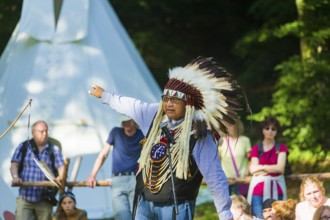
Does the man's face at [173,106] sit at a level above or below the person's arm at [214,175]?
above

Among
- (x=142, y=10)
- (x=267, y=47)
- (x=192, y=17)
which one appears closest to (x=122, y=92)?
(x=267, y=47)

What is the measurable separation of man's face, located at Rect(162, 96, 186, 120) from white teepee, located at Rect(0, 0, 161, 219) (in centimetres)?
588

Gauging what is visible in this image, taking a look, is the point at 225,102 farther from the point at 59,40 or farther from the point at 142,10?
the point at 142,10

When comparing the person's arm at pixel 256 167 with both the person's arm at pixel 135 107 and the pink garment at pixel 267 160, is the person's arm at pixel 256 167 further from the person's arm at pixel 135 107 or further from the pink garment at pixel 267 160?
the person's arm at pixel 135 107

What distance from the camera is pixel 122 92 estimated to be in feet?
41.8

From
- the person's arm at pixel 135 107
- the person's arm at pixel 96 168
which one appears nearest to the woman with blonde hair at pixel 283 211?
the person's arm at pixel 135 107

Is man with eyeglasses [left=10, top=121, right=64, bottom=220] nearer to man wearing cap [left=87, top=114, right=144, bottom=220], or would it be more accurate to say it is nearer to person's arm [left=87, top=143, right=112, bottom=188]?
person's arm [left=87, top=143, right=112, bottom=188]

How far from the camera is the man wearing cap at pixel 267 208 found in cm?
836

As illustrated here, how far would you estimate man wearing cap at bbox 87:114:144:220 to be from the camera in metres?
9.43

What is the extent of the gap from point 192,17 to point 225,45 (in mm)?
1498

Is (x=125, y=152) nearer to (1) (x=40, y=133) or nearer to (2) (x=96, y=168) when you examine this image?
(2) (x=96, y=168)

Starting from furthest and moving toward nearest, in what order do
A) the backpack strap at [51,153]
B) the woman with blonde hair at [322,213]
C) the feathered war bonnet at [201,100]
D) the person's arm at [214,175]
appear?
1. the backpack strap at [51,153]
2. the woman with blonde hair at [322,213]
3. the feathered war bonnet at [201,100]
4. the person's arm at [214,175]

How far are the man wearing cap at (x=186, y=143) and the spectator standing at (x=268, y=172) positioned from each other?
2694mm

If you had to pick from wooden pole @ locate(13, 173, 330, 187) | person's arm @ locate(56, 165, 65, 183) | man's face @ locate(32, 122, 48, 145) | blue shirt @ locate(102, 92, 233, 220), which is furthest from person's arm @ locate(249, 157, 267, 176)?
blue shirt @ locate(102, 92, 233, 220)
